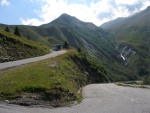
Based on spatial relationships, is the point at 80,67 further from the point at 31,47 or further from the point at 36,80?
the point at 36,80

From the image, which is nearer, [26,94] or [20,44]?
[26,94]

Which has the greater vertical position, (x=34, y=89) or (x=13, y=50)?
(x=13, y=50)

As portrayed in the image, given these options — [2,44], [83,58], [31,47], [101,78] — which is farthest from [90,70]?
[2,44]

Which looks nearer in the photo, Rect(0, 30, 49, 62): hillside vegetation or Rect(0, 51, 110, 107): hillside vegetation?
Rect(0, 51, 110, 107): hillside vegetation

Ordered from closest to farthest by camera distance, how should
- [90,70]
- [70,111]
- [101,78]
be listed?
[70,111] < [90,70] < [101,78]

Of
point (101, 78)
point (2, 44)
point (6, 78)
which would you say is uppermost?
point (2, 44)

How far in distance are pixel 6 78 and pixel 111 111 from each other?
15566 millimetres

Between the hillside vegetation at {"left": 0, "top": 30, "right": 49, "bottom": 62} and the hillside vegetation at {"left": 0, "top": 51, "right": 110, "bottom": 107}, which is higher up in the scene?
the hillside vegetation at {"left": 0, "top": 30, "right": 49, "bottom": 62}

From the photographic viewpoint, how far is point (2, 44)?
6631 centimetres

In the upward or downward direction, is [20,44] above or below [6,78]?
above

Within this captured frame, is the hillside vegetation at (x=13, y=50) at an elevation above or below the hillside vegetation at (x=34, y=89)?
above

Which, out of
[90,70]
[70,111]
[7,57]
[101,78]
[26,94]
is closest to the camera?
[70,111]

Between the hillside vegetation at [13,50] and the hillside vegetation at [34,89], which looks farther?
the hillside vegetation at [13,50]

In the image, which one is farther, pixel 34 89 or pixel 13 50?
pixel 13 50
